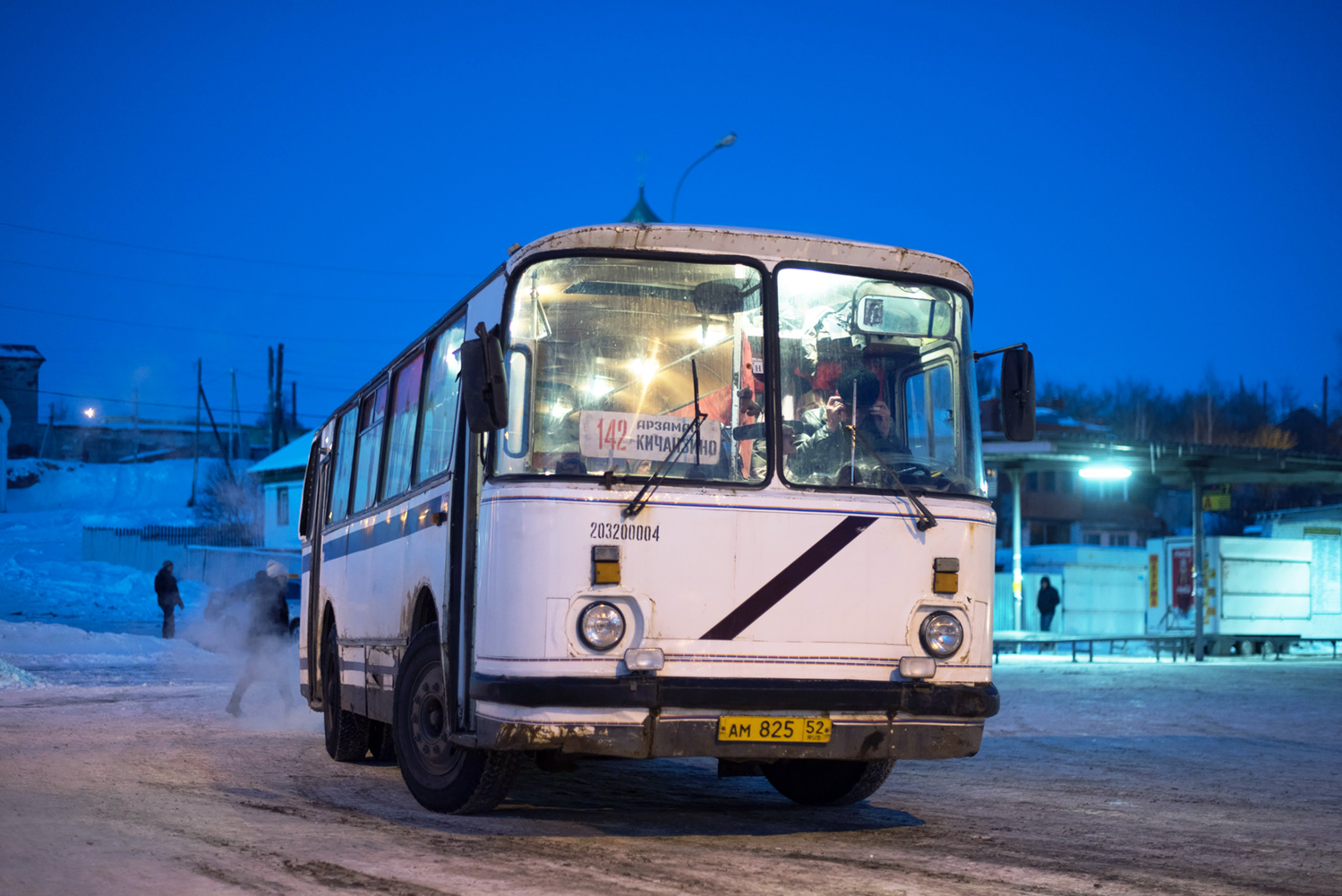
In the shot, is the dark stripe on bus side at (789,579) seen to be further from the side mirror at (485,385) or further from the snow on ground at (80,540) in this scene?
the snow on ground at (80,540)

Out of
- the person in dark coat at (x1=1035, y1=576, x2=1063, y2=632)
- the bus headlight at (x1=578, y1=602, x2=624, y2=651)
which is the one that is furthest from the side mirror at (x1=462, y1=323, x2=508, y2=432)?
the person in dark coat at (x1=1035, y1=576, x2=1063, y2=632)

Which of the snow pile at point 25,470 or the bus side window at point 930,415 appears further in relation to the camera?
the snow pile at point 25,470

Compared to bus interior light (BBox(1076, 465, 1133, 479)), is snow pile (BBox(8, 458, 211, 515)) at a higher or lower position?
higher

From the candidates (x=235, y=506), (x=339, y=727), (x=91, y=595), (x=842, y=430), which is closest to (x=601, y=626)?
(x=842, y=430)

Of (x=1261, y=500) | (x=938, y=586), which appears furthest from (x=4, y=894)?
(x=1261, y=500)

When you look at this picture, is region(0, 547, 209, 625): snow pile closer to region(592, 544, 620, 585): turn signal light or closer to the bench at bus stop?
the bench at bus stop

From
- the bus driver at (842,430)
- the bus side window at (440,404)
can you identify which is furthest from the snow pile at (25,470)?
the bus driver at (842,430)

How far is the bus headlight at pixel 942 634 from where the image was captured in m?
7.59

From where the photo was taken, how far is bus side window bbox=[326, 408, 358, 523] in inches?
495

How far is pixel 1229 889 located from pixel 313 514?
403 inches

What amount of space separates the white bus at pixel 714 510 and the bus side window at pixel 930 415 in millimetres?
12

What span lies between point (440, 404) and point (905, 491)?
10.1 feet

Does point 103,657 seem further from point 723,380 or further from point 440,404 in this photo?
point 723,380

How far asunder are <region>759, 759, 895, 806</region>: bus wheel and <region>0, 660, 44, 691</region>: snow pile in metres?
14.3
